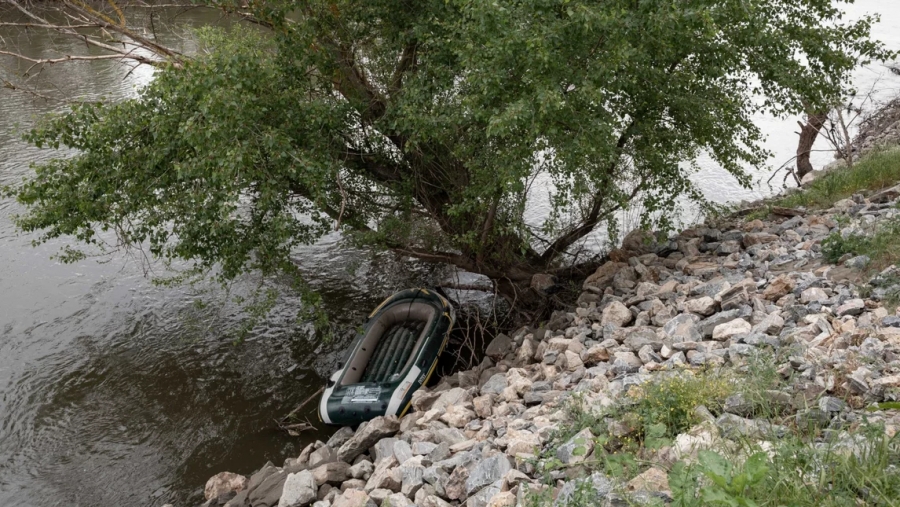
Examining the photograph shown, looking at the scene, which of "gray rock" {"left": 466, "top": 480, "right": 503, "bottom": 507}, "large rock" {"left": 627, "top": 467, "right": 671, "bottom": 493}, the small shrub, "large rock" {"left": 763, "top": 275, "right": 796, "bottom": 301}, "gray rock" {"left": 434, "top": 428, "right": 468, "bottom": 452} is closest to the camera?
"large rock" {"left": 627, "top": 467, "right": 671, "bottom": 493}

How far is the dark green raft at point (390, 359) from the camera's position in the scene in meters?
9.05

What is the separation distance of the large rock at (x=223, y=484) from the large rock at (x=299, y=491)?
1.31 meters

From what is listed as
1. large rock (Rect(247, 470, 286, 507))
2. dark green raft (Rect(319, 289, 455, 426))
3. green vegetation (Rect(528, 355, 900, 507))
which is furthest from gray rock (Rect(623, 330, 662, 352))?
large rock (Rect(247, 470, 286, 507))

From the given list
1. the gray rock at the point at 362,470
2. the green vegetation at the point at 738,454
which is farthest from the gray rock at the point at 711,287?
the gray rock at the point at 362,470

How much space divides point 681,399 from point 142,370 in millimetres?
8480

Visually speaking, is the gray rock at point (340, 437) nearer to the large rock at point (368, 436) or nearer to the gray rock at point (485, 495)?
the large rock at point (368, 436)

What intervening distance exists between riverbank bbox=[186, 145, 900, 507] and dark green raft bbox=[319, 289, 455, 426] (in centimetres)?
45

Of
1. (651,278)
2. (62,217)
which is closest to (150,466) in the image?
(62,217)

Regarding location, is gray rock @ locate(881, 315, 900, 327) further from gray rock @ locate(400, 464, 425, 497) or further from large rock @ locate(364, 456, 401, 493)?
large rock @ locate(364, 456, 401, 493)

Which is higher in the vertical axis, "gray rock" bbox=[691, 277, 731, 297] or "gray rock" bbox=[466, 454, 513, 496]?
"gray rock" bbox=[691, 277, 731, 297]

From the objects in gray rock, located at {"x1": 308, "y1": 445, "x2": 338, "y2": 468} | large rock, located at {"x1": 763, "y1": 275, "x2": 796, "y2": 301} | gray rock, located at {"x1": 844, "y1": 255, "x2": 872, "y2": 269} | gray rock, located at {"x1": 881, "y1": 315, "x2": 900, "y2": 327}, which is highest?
gray rock, located at {"x1": 844, "y1": 255, "x2": 872, "y2": 269}

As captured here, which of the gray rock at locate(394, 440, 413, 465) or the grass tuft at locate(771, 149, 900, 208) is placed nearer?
the gray rock at locate(394, 440, 413, 465)

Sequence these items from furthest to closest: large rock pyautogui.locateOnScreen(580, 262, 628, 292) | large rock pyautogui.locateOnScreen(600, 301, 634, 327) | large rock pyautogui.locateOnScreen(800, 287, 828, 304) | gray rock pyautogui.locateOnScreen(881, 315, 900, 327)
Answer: large rock pyautogui.locateOnScreen(580, 262, 628, 292) < large rock pyautogui.locateOnScreen(600, 301, 634, 327) < large rock pyautogui.locateOnScreen(800, 287, 828, 304) < gray rock pyautogui.locateOnScreen(881, 315, 900, 327)

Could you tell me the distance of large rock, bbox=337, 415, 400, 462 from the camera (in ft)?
25.7
